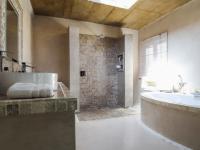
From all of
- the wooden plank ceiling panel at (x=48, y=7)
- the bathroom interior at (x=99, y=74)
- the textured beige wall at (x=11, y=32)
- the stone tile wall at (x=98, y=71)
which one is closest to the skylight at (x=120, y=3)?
the bathroom interior at (x=99, y=74)

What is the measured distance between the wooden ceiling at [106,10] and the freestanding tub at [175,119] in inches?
78.7

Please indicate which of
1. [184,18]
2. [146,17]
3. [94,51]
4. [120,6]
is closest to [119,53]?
[94,51]

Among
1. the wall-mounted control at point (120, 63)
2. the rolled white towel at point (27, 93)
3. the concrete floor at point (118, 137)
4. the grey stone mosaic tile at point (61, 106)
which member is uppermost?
the wall-mounted control at point (120, 63)

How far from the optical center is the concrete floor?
82.2 inches

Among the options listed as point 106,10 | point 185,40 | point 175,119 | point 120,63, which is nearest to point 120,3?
point 106,10

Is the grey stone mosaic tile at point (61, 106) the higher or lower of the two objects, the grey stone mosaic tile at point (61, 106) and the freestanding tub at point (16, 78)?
the lower

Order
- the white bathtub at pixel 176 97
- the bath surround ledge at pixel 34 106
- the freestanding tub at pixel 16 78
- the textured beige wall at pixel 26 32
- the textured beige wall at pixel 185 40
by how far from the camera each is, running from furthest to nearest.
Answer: the textured beige wall at pixel 185 40, the white bathtub at pixel 176 97, the textured beige wall at pixel 26 32, the freestanding tub at pixel 16 78, the bath surround ledge at pixel 34 106

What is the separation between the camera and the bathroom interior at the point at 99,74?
0.73m

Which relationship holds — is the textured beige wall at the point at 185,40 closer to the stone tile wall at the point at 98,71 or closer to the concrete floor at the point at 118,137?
the concrete floor at the point at 118,137

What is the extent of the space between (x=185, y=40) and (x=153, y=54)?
96 cm

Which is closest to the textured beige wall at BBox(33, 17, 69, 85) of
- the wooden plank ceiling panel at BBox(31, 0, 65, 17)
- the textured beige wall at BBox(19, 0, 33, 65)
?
the wooden plank ceiling panel at BBox(31, 0, 65, 17)

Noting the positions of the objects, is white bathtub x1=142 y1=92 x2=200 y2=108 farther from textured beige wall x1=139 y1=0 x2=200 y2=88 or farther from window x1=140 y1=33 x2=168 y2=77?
window x1=140 y1=33 x2=168 y2=77

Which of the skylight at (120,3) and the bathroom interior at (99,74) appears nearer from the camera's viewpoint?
the bathroom interior at (99,74)

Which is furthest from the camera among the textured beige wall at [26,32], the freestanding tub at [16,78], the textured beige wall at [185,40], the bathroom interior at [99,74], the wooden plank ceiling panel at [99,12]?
the wooden plank ceiling panel at [99,12]
